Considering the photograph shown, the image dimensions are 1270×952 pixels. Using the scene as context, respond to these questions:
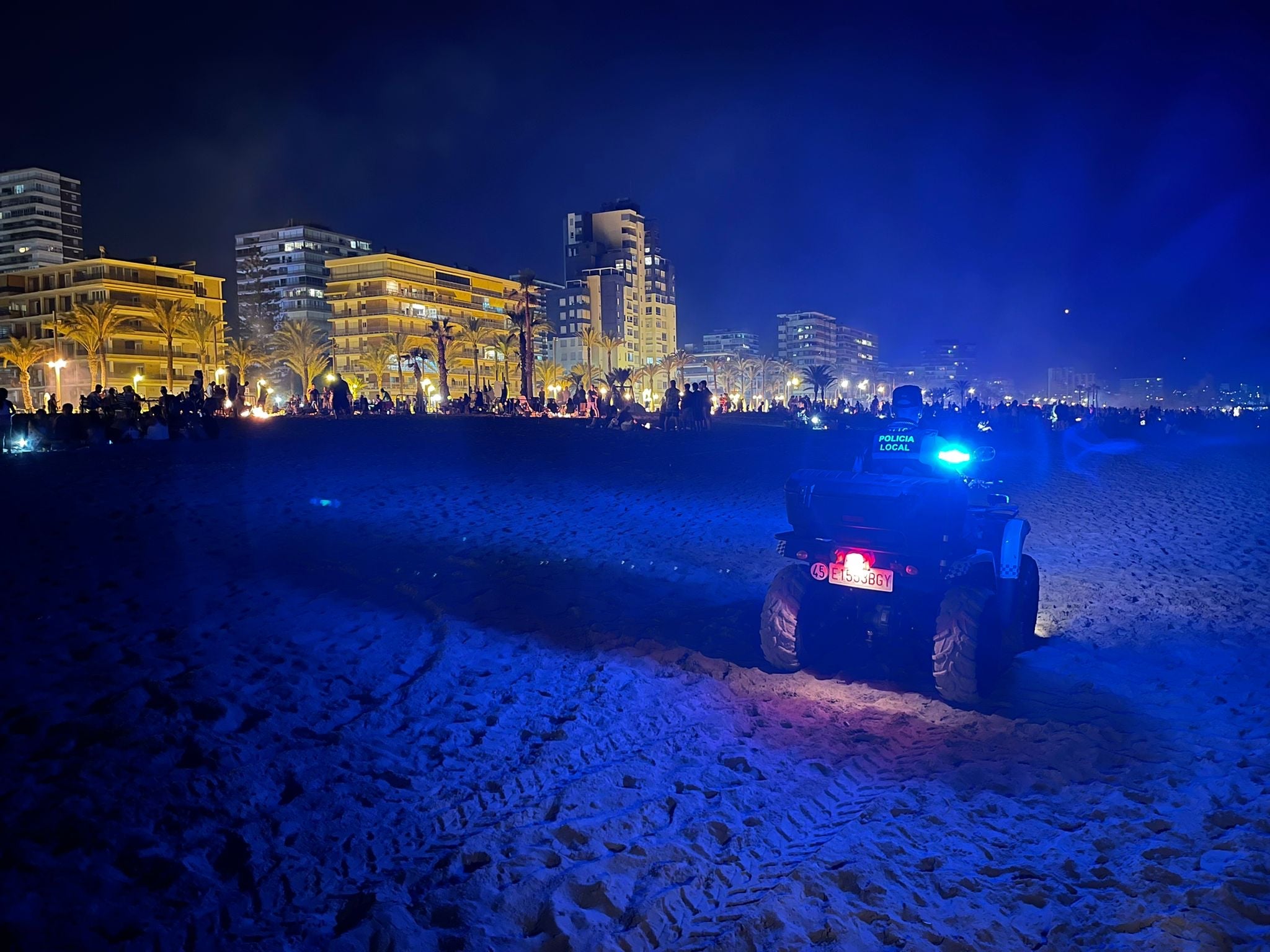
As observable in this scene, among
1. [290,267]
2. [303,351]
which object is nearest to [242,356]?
[303,351]

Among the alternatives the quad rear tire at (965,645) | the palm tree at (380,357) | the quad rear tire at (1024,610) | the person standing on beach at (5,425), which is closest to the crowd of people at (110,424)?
the person standing on beach at (5,425)

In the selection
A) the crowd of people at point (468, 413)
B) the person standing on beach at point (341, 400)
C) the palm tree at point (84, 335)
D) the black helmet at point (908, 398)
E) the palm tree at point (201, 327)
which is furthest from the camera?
the palm tree at point (201, 327)

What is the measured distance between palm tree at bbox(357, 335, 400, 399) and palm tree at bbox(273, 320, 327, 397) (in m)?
4.97

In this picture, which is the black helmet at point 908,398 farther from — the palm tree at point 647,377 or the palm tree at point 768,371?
the palm tree at point 768,371

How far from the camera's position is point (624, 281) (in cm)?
12850

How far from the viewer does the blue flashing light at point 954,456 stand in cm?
797

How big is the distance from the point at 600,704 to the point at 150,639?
3.84 meters

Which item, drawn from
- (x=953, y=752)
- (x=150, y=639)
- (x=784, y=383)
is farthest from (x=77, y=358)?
(x=784, y=383)

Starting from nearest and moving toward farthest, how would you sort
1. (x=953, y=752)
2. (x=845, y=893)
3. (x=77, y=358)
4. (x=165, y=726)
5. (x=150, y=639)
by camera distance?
(x=845, y=893)
(x=165, y=726)
(x=953, y=752)
(x=150, y=639)
(x=77, y=358)

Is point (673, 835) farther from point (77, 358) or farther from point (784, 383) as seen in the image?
point (784, 383)

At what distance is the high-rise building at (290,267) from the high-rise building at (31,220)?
35301 millimetres

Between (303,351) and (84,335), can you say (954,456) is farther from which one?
(84,335)

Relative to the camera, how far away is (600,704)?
6633mm

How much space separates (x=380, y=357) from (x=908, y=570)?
7585cm
